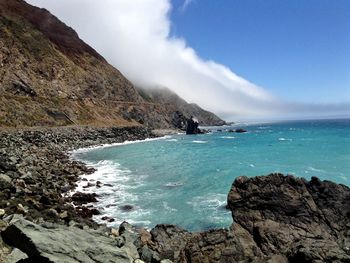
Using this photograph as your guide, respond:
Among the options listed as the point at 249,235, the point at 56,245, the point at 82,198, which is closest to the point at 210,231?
the point at 249,235

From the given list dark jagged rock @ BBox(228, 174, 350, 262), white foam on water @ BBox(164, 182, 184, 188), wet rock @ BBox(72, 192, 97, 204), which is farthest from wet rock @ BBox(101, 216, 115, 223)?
white foam on water @ BBox(164, 182, 184, 188)

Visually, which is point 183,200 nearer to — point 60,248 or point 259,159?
point 60,248

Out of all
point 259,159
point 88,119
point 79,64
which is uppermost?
point 79,64

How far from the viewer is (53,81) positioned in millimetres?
119250

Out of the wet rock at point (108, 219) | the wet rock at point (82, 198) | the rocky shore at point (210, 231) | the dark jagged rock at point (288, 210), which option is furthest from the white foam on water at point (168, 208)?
the dark jagged rock at point (288, 210)

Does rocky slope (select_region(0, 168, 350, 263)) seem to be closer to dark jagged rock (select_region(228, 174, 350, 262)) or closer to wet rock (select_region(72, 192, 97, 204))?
dark jagged rock (select_region(228, 174, 350, 262))

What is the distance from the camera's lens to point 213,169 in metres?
51.3

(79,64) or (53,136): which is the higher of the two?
(79,64)

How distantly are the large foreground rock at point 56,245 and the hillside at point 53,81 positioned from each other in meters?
71.4

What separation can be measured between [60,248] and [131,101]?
15344cm

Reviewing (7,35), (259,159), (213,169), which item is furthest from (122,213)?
(7,35)

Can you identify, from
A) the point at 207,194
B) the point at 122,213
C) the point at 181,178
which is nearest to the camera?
the point at 122,213

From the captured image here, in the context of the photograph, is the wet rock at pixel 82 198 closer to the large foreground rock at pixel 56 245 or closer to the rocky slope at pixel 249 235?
the rocky slope at pixel 249 235

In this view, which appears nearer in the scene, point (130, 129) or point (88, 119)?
point (88, 119)
